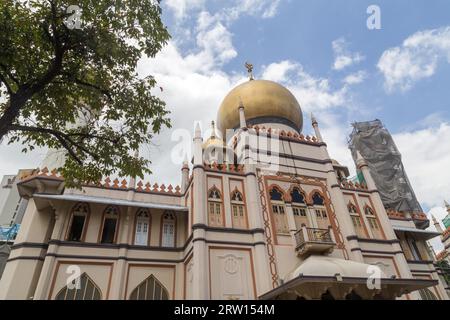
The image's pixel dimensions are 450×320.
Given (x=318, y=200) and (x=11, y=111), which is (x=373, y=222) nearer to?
(x=318, y=200)

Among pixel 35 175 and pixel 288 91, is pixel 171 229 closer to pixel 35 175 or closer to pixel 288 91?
pixel 35 175

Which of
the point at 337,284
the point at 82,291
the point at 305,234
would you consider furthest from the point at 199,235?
→ the point at 337,284

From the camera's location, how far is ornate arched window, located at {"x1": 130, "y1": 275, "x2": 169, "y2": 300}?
1312cm

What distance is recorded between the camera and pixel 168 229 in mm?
15195

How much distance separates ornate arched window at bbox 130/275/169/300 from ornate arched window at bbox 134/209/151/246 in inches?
66.2

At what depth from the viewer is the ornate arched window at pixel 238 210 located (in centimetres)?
1410

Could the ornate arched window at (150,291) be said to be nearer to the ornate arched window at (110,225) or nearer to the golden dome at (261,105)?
the ornate arched window at (110,225)

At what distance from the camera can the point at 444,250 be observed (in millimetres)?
36469

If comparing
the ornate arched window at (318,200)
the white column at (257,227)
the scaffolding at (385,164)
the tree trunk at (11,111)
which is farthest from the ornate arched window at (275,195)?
the scaffolding at (385,164)

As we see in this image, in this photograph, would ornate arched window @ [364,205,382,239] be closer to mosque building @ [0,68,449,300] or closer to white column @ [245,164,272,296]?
mosque building @ [0,68,449,300]

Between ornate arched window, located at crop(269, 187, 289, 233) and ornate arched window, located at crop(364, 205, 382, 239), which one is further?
ornate arched window, located at crop(364, 205, 382, 239)

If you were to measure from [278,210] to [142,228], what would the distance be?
21.7 feet

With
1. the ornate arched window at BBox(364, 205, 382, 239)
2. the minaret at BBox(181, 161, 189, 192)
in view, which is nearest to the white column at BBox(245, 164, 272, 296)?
the minaret at BBox(181, 161, 189, 192)
